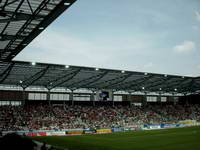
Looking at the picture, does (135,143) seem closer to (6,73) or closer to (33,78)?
(6,73)

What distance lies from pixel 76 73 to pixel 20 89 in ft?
67.9

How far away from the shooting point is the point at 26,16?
23.0 meters

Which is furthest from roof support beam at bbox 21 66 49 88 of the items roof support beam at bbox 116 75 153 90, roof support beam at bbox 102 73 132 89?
roof support beam at bbox 116 75 153 90

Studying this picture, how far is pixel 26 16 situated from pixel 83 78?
131 feet

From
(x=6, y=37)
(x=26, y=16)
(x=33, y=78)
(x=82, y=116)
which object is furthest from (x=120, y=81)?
(x=26, y=16)

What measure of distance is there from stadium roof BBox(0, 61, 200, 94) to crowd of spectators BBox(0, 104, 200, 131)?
6115 mm

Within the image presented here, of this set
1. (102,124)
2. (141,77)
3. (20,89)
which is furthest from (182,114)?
(20,89)

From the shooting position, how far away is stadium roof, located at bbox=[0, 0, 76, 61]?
821 inches

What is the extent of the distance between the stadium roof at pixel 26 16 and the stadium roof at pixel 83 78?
20101 millimetres

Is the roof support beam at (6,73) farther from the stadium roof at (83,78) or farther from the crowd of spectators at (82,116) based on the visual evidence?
the crowd of spectators at (82,116)

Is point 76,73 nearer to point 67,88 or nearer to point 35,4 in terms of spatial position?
point 67,88

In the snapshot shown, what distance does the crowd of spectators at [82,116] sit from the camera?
5612 centimetres

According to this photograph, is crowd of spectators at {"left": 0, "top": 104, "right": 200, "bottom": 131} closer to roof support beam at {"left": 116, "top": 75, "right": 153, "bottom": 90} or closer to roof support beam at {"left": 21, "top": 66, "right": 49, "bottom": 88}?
roof support beam at {"left": 21, "top": 66, "right": 49, "bottom": 88}

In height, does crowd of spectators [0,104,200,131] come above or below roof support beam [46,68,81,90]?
below
